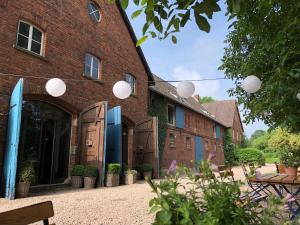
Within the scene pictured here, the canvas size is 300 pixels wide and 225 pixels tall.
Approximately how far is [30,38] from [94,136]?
398 centimetres

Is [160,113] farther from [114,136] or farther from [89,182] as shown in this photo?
[89,182]

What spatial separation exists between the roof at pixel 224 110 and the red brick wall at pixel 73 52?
22.3 metres

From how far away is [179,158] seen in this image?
19.4 meters

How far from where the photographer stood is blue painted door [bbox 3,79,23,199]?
24.1 feet

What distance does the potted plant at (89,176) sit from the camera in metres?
9.64

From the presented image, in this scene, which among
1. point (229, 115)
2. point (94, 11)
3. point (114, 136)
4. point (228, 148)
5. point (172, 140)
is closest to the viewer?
point (114, 136)

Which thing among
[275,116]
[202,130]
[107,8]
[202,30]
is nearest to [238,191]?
[202,30]

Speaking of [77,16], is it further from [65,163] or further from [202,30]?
[202,30]

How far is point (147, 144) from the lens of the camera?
13609 mm

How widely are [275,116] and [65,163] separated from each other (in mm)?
7147

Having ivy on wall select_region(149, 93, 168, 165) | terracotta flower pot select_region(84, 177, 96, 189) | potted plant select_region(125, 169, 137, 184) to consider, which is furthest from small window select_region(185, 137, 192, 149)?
terracotta flower pot select_region(84, 177, 96, 189)

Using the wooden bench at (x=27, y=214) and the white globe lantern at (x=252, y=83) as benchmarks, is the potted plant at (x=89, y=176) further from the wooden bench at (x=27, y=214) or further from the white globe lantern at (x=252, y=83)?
the wooden bench at (x=27, y=214)

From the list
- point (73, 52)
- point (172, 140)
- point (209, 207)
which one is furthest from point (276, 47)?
point (172, 140)

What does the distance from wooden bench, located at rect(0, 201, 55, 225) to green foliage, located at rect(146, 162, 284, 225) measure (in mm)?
971
